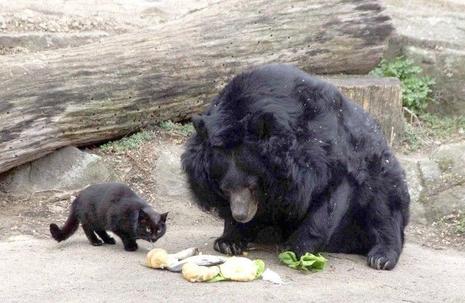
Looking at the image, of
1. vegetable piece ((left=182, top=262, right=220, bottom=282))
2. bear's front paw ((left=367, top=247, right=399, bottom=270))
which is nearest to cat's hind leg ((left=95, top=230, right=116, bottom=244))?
vegetable piece ((left=182, top=262, right=220, bottom=282))

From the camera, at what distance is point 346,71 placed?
988 cm

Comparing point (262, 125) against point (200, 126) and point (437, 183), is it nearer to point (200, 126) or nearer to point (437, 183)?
point (200, 126)

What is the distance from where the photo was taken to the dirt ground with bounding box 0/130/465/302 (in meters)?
5.35

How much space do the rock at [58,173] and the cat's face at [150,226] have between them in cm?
191

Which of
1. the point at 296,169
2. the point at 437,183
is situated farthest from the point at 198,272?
the point at 437,183

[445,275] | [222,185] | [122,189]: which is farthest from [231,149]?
[445,275]

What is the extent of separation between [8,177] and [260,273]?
10.9 feet

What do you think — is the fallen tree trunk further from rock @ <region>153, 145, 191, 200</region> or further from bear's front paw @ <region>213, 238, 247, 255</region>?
bear's front paw @ <region>213, 238, 247, 255</region>

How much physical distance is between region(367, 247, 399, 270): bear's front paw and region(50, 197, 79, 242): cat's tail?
230 cm

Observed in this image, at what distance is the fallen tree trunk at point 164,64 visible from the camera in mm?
7906

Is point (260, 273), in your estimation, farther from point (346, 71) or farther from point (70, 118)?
point (346, 71)

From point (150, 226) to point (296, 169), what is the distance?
1229 millimetres

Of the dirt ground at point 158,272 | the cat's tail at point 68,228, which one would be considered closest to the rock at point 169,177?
the dirt ground at point 158,272

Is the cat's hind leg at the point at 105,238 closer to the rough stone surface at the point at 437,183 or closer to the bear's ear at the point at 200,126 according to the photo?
the bear's ear at the point at 200,126
